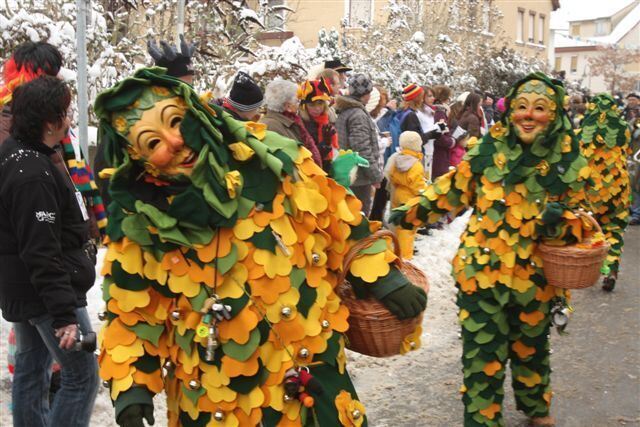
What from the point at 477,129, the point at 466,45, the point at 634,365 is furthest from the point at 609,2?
the point at 634,365

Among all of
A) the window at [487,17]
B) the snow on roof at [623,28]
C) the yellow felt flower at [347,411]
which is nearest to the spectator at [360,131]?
the yellow felt flower at [347,411]

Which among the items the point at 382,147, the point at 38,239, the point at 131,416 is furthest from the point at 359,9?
the point at 131,416

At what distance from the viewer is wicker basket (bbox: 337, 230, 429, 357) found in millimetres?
2629

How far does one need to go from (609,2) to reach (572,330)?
70872mm

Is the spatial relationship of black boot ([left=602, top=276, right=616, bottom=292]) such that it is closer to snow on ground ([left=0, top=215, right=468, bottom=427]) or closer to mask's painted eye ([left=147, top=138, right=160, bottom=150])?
snow on ground ([left=0, top=215, right=468, bottom=427])

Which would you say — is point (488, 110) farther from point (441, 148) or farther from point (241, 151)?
point (241, 151)

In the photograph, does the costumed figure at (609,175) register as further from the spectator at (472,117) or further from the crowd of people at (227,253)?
the crowd of people at (227,253)

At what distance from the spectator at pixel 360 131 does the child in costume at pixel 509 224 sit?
248 cm

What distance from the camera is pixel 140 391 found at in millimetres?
2518

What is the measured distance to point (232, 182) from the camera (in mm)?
2430

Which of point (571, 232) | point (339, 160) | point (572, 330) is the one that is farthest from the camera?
point (572, 330)

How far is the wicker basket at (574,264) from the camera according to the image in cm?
367

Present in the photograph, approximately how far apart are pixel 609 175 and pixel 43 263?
20.8 ft

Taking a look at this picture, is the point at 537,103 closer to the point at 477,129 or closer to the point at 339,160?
the point at 339,160
